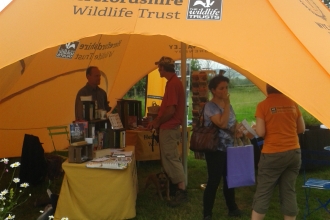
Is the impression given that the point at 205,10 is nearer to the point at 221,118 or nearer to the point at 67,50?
the point at 221,118

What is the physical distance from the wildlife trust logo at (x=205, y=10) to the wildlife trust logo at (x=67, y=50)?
3.31m

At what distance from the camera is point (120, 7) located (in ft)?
13.8

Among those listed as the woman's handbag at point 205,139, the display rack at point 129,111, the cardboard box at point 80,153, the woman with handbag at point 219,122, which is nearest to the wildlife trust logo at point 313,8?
the woman with handbag at point 219,122

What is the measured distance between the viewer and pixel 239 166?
195 inches

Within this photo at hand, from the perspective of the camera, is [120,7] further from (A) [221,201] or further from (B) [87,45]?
(B) [87,45]

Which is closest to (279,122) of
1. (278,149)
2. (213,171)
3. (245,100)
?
(278,149)

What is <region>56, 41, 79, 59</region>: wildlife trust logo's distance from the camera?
22.7 feet

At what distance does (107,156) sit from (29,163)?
199 cm

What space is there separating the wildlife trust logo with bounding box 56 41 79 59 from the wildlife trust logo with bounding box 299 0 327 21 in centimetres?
371

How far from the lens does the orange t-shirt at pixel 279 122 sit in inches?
159

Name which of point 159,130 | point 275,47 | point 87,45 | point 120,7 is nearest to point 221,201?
point 159,130

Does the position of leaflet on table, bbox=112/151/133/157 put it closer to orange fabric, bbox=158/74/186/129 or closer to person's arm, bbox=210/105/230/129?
orange fabric, bbox=158/74/186/129

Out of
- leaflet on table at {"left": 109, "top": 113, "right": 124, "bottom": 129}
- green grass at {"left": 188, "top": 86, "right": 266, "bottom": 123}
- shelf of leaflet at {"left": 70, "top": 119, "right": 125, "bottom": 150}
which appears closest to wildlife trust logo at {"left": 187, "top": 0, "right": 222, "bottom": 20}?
shelf of leaflet at {"left": 70, "top": 119, "right": 125, "bottom": 150}

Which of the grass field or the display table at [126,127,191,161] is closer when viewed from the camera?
the grass field
